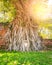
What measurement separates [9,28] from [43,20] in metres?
0.56

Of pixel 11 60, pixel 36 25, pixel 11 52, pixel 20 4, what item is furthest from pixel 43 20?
pixel 11 60

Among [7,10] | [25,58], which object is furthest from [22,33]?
[25,58]

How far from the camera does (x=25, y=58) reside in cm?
407

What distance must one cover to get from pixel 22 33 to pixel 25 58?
0.62 metres

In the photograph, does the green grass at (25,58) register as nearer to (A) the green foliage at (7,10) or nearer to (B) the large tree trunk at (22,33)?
(B) the large tree trunk at (22,33)

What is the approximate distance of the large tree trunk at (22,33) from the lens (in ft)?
15.0

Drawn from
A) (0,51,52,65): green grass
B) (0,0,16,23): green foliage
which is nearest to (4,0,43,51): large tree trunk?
(0,0,16,23): green foliage

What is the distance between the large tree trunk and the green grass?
0.74ft

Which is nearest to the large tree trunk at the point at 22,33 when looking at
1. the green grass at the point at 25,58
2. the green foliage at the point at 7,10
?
the green foliage at the point at 7,10

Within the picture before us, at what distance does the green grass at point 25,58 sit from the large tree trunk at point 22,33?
0.22m

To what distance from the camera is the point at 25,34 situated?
4.59 meters

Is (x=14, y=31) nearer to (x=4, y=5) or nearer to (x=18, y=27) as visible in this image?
(x=18, y=27)

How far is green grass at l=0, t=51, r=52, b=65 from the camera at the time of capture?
154 inches

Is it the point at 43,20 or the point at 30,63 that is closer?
the point at 30,63
